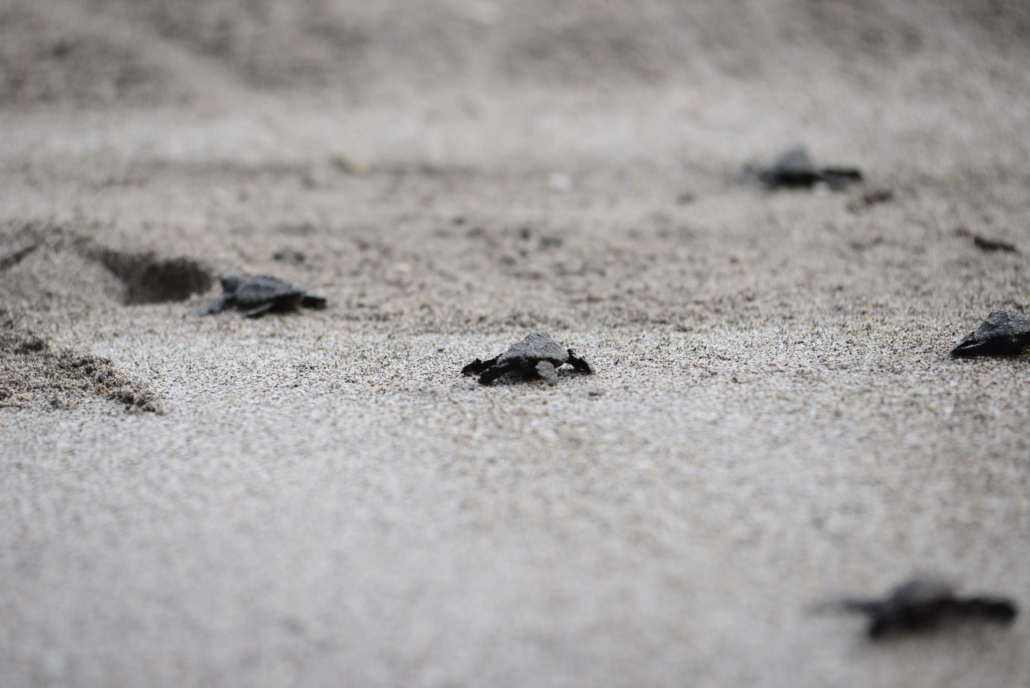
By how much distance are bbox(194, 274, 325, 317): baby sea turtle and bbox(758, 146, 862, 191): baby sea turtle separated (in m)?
2.43

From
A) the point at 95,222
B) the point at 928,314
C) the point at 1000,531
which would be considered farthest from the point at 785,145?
the point at 95,222

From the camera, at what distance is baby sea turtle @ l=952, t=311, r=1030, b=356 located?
2043mm

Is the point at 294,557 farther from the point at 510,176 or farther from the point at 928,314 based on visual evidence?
the point at 510,176

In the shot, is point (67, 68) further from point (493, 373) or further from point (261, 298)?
point (493, 373)

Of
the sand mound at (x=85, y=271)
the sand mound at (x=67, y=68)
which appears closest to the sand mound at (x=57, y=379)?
the sand mound at (x=85, y=271)

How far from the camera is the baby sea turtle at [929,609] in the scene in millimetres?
1218

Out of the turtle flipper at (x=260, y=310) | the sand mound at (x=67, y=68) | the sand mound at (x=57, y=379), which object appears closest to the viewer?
the sand mound at (x=57, y=379)

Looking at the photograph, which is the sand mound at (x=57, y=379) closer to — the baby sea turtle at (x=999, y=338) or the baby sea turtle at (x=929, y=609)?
the baby sea turtle at (x=929, y=609)

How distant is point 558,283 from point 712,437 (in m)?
1.35

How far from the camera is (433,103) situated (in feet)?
15.3

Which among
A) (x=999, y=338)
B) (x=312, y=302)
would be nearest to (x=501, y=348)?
(x=312, y=302)

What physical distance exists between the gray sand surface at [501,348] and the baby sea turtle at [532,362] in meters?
0.07

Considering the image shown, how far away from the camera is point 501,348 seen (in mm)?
2342

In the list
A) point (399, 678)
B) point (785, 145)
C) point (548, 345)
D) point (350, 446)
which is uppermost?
point (785, 145)
